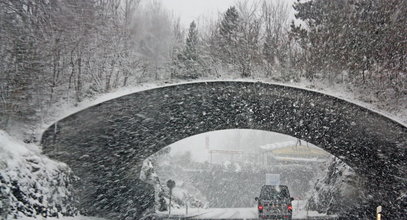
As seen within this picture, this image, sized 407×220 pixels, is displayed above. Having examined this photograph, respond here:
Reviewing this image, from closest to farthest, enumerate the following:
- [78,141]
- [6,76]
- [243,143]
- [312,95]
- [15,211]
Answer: [15,211]
[6,76]
[312,95]
[78,141]
[243,143]

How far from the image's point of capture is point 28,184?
1149cm

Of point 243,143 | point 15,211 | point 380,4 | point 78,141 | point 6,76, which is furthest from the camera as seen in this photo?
point 243,143

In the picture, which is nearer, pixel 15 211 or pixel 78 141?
pixel 15 211

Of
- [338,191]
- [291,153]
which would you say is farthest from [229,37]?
[291,153]

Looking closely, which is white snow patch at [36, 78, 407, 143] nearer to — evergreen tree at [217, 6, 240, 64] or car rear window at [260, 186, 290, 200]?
evergreen tree at [217, 6, 240, 64]

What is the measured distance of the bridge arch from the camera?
15641 millimetres

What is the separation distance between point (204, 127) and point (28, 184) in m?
10.9

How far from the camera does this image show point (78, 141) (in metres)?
17.1

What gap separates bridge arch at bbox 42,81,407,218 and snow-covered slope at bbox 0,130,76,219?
6.48 ft

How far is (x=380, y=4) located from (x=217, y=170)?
1229 inches

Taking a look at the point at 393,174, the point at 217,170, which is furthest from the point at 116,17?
the point at 217,170

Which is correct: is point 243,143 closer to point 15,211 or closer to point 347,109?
point 347,109

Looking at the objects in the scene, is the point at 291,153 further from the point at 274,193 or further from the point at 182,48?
the point at 182,48

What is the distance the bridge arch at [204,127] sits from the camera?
51.3 ft
